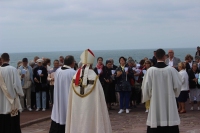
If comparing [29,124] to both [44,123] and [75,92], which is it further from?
[75,92]

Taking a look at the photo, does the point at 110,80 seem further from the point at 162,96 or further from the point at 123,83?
the point at 162,96

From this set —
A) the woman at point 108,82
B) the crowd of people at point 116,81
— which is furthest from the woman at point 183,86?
the woman at point 108,82

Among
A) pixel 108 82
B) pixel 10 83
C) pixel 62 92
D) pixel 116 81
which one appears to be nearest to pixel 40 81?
pixel 108 82

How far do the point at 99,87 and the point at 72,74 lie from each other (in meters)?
1.15

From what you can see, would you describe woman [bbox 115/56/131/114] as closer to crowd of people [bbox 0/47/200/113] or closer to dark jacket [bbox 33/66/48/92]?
crowd of people [bbox 0/47/200/113]

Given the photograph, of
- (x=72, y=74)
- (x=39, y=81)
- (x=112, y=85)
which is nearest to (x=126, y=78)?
(x=112, y=85)

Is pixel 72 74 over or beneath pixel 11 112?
over

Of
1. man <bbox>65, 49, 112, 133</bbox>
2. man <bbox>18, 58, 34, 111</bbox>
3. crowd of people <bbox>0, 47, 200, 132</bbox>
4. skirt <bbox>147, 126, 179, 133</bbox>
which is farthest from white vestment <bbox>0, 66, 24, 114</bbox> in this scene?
man <bbox>18, 58, 34, 111</bbox>

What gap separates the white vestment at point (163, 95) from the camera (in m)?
9.12

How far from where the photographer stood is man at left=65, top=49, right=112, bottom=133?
869cm

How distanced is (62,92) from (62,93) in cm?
2

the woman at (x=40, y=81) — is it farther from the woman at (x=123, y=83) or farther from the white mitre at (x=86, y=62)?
the white mitre at (x=86, y=62)

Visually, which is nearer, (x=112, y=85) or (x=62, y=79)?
(x=62, y=79)

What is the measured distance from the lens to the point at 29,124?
1315cm
